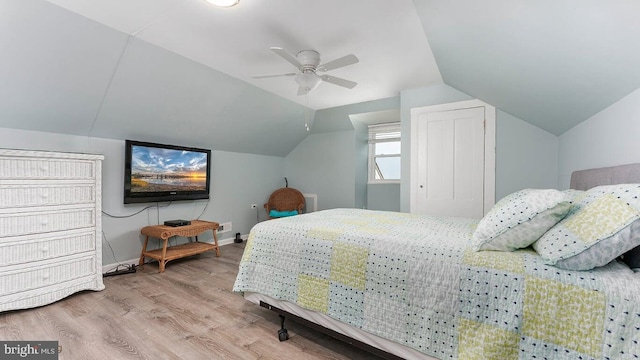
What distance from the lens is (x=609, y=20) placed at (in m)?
1.23

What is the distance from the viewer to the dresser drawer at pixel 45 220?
215 centimetres

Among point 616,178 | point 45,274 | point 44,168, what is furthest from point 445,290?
point 44,168

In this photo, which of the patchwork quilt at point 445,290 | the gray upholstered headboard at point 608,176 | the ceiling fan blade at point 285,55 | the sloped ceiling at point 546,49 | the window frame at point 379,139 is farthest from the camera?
the window frame at point 379,139

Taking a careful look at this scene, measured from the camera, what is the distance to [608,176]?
1708 millimetres

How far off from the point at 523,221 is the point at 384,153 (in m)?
3.99

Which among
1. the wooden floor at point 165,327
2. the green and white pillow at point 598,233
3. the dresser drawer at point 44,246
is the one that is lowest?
the wooden floor at point 165,327

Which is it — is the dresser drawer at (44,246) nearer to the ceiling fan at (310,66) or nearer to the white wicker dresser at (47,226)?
the white wicker dresser at (47,226)

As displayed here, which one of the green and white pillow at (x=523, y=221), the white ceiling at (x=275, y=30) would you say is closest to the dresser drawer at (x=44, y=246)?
the white ceiling at (x=275, y=30)

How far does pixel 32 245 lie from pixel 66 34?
175 centimetres

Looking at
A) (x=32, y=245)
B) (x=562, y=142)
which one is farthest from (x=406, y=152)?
(x=32, y=245)

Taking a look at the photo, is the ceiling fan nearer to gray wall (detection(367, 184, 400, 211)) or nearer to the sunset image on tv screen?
the sunset image on tv screen

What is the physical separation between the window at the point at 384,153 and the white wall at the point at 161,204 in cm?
195

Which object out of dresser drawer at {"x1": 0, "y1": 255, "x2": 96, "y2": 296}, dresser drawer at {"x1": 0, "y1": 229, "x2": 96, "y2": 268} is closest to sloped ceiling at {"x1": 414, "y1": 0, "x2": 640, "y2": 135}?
dresser drawer at {"x1": 0, "y1": 229, "x2": 96, "y2": 268}

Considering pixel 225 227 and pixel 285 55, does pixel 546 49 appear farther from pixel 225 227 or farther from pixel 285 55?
pixel 225 227
